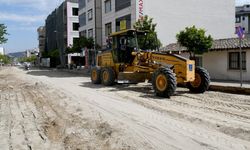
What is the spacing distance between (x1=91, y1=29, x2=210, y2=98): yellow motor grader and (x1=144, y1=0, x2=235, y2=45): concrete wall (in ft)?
45.2

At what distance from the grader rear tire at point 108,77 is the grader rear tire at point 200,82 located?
5.33 meters

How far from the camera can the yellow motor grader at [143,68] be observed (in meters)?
13.3

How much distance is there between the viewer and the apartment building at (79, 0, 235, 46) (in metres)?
32.9

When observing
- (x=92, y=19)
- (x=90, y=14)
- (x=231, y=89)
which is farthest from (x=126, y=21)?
(x=231, y=89)

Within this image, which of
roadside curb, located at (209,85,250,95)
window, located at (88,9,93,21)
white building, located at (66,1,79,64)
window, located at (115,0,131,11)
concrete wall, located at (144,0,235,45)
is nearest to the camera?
roadside curb, located at (209,85,250,95)

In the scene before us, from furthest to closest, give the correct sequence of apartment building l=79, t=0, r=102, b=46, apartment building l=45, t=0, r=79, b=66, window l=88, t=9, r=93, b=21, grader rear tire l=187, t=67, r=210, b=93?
apartment building l=45, t=0, r=79, b=66
window l=88, t=9, r=93, b=21
apartment building l=79, t=0, r=102, b=46
grader rear tire l=187, t=67, r=210, b=93

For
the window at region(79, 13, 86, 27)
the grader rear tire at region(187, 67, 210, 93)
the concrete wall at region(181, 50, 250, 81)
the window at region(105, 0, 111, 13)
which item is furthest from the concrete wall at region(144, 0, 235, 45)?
the window at region(79, 13, 86, 27)

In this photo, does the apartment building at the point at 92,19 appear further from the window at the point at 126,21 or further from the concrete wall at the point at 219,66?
the concrete wall at the point at 219,66

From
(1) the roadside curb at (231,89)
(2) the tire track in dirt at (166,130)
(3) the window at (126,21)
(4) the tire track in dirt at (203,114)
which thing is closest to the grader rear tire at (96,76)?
(1) the roadside curb at (231,89)

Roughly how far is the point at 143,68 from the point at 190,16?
66.9 ft

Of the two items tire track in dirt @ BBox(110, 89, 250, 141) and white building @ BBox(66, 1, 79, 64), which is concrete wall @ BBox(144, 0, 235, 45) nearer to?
tire track in dirt @ BBox(110, 89, 250, 141)

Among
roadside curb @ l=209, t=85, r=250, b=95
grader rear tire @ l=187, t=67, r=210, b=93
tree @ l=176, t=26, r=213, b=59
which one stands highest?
tree @ l=176, t=26, r=213, b=59

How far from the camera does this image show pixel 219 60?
23219 millimetres

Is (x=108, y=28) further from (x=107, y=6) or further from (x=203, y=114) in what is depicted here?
(x=203, y=114)
